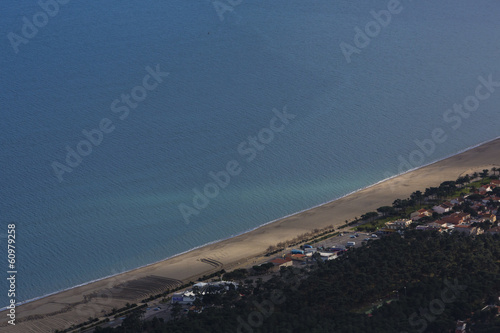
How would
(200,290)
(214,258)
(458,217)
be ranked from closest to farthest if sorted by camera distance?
(200,290), (214,258), (458,217)

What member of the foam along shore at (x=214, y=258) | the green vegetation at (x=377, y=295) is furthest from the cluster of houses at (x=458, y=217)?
the foam along shore at (x=214, y=258)

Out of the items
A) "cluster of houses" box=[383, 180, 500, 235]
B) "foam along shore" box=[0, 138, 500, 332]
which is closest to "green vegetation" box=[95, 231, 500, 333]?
"cluster of houses" box=[383, 180, 500, 235]

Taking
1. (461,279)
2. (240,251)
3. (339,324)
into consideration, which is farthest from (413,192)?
(339,324)

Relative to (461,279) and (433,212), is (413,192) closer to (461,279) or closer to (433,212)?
(433,212)

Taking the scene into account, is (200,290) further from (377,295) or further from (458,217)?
(458,217)

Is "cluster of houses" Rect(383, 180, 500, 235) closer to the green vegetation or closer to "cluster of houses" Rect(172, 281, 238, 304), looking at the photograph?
the green vegetation

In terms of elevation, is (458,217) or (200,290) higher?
(458,217)

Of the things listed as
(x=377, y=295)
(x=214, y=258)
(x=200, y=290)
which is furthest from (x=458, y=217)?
(x=200, y=290)
